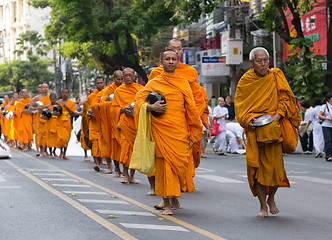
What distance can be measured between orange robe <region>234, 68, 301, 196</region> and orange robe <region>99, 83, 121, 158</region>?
18.4 feet

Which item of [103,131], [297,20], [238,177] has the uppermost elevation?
[297,20]

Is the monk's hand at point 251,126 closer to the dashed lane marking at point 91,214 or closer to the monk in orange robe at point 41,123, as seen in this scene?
the dashed lane marking at point 91,214

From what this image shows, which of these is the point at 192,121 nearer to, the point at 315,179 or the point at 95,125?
the point at 315,179

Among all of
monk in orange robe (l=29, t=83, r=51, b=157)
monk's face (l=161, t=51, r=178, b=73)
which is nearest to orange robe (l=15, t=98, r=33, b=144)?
monk in orange robe (l=29, t=83, r=51, b=157)

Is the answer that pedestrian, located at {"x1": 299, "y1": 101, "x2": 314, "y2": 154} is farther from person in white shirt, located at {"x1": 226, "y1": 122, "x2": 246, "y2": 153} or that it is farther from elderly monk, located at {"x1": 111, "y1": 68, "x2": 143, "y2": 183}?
elderly monk, located at {"x1": 111, "y1": 68, "x2": 143, "y2": 183}

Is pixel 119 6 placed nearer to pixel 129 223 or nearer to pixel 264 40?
pixel 264 40

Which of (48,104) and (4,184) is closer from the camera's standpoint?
(4,184)

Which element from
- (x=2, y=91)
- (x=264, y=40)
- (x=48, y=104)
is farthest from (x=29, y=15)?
(x=48, y=104)

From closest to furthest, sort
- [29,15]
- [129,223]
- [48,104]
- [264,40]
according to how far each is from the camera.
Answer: [129,223]
[48,104]
[264,40]
[29,15]

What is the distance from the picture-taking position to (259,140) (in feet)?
27.8

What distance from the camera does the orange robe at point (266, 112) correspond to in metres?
8.49

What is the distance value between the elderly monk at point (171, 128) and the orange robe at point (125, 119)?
3472 mm

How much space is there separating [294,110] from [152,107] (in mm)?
1628

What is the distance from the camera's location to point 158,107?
8.68 meters
